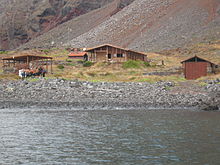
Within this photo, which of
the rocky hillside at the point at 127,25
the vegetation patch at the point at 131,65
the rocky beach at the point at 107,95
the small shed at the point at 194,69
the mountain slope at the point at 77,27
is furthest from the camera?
the mountain slope at the point at 77,27

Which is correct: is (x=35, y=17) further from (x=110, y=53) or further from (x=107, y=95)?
(x=107, y=95)

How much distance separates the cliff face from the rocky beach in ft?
483

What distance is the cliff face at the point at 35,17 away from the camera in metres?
184

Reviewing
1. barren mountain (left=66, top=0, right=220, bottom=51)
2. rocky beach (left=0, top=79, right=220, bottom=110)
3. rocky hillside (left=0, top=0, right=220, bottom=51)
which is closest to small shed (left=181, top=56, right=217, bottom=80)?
rocky beach (left=0, top=79, right=220, bottom=110)

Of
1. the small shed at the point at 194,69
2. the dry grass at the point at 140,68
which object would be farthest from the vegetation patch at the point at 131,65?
the small shed at the point at 194,69

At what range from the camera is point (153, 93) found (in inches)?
1462

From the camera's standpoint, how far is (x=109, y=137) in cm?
2214

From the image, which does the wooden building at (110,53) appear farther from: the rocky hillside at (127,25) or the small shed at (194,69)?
the rocky hillside at (127,25)

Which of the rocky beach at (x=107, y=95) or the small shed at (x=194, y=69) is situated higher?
the small shed at (x=194, y=69)

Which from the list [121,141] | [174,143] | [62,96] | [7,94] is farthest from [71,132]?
[7,94]

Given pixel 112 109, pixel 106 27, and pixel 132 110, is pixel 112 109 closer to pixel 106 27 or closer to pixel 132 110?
pixel 132 110

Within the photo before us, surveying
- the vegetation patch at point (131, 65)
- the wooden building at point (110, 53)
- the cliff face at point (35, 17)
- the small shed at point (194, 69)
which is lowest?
the small shed at point (194, 69)

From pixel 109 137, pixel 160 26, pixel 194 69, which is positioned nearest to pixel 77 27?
pixel 160 26

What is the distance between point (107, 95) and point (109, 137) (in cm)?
1481
